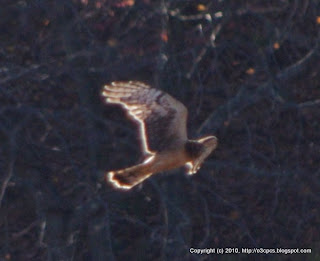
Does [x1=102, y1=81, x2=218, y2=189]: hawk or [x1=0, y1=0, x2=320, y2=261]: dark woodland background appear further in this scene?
[x1=0, y1=0, x2=320, y2=261]: dark woodland background

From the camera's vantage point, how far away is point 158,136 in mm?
5699

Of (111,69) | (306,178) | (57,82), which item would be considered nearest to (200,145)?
(111,69)

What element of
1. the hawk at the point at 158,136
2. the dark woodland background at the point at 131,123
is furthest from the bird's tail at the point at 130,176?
the dark woodland background at the point at 131,123

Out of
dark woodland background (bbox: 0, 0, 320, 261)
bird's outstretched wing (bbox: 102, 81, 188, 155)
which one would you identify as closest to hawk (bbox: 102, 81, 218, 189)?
bird's outstretched wing (bbox: 102, 81, 188, 155)

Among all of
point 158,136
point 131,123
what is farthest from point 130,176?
point 131,123

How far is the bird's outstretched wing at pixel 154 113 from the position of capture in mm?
5605

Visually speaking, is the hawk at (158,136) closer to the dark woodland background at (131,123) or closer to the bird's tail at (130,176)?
the bird's tail at (130,176)

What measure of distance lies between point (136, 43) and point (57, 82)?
2.40 ft

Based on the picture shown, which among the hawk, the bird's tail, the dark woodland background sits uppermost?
the hawk

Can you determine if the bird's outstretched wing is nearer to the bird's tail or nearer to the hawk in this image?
the hawk

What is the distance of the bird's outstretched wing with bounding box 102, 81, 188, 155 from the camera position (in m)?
5.61

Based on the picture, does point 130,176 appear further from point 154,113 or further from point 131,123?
point 131,123

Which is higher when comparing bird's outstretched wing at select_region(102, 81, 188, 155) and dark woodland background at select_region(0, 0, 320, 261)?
bird's outstretched wing at select_region(102, 81, 188, 155)

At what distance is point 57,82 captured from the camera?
7742 mm
